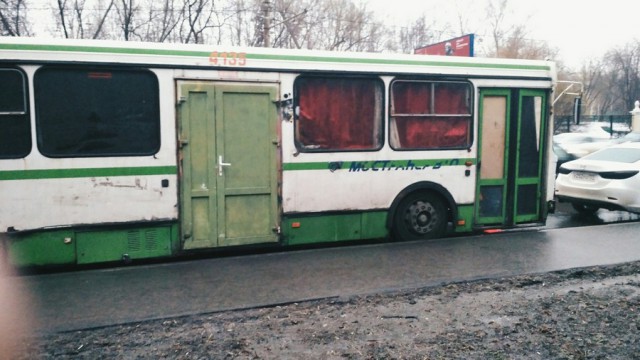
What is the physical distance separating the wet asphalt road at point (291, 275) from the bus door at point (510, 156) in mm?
497

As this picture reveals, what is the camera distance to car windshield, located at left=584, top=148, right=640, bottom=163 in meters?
10.9

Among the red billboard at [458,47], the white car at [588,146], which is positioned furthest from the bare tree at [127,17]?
the white car at [588,146]

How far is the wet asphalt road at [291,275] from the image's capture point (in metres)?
5.30

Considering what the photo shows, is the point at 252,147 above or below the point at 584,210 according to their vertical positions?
above

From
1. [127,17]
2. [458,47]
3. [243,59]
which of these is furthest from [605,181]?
[127,17]

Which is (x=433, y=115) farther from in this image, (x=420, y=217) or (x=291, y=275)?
(x=291, y=275)

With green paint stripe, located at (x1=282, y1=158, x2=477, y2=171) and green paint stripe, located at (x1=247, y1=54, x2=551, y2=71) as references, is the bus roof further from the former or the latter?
green paint stripe, located at (x1=282, y1=158, x2=477, y2=171)

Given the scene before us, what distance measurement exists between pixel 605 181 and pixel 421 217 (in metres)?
4.55

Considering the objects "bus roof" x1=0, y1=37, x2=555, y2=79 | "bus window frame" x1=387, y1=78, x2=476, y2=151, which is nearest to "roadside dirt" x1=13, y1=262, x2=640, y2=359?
"bus window frame" x1=387, y1=78, x2=476, y2=151

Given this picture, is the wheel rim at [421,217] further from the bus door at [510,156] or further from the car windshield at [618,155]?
the car windshield at [618,155]

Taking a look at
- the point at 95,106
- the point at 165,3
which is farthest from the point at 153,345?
the point at 165,3

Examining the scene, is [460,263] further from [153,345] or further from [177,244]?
[153,345]

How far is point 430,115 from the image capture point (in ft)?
26.7

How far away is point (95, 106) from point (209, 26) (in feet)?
72.5
